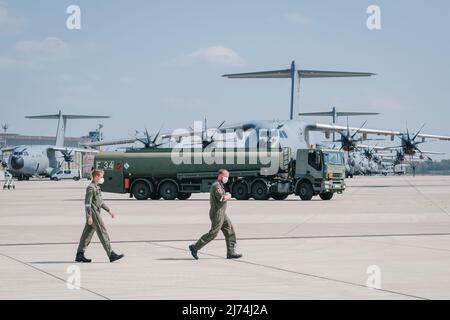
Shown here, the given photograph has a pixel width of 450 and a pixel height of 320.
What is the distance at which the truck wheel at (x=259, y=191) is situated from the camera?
4138cm

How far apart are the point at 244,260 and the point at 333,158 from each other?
90.1ft

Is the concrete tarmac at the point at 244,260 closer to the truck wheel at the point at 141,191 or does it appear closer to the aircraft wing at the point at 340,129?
the truck wheel at the point at 141,191

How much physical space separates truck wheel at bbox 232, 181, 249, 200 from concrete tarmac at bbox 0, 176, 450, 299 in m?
15.3

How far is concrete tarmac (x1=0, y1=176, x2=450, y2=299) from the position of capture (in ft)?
35.9

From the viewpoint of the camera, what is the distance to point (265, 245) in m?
17.5

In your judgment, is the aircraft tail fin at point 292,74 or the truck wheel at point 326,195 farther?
the aircraft tail fin at point 292,74

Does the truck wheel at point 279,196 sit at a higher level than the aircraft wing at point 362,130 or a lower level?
lower

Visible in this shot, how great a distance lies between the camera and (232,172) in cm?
4191

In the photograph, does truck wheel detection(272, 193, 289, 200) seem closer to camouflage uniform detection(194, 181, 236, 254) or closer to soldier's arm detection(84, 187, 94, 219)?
camouflage uniform detection(194, 181, 236, 254)

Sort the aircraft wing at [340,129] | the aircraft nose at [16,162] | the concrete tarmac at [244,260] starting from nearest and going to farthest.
Answer: the concrete tarmac at [244,260], the aircraft wing at [340,129], the aircraft nose at [16,162]

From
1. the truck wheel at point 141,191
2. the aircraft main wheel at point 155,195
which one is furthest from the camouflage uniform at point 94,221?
the aircraft main wheel at point 155,195

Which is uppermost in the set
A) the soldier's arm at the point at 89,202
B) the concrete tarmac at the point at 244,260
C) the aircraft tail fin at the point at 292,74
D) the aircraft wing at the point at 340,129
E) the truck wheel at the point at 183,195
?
the aircraft tail fin at the point at 292,74
